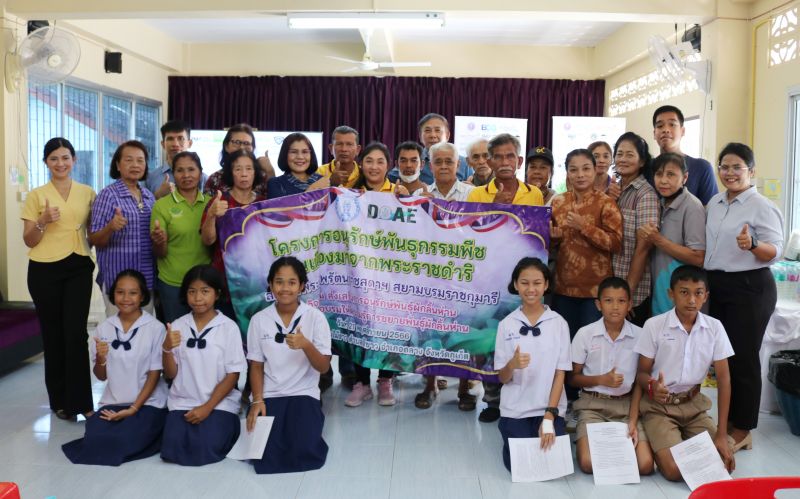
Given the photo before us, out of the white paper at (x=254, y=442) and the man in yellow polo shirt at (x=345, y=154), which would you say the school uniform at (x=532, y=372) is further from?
the man in yellow polo shirt at (x=345, y=154)

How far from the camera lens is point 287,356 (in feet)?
10.7

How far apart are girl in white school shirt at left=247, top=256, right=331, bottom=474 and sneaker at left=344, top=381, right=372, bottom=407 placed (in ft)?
2.05

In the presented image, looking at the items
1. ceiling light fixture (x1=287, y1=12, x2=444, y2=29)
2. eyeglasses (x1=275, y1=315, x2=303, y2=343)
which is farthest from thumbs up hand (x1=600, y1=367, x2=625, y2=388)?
ceiling light fixture (x1=287, y1=12, x2=444, y2=29)

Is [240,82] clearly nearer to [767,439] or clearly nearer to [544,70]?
[544,70]

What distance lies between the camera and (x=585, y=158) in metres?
3.40

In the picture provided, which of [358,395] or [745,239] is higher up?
[745,239]

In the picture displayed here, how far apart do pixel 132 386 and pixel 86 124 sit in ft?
18.3

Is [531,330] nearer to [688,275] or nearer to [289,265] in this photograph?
[688,275]

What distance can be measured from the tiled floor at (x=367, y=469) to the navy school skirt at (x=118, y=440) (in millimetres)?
50

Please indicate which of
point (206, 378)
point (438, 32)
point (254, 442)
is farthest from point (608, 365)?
point (438, 32)

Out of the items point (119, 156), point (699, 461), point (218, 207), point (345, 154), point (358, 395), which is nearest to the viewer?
point (699, 461)

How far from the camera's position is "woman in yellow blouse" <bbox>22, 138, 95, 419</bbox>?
138 inches

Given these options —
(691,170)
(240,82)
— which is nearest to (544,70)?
(240,82)

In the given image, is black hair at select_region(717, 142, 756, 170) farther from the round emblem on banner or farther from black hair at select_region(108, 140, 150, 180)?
black hair at select_region(108, 140, 150, 180)
